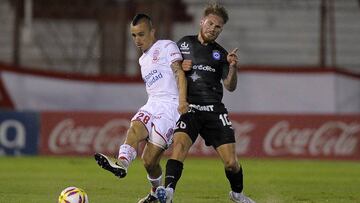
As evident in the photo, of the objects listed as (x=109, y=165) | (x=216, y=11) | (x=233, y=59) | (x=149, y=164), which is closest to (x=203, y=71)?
(x=233, y=59)

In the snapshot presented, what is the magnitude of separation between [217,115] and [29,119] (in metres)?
12.6

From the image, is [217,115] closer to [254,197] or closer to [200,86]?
[200,86]

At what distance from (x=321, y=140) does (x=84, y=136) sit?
Answer: 559cm

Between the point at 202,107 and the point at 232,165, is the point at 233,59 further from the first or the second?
the point at 232,165

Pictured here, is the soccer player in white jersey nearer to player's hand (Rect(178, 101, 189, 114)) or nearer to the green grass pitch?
player's hand (Rect(178, 101, 189, 114))

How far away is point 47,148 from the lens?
72.2 feet

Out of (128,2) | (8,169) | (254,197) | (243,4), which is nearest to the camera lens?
(254,197)

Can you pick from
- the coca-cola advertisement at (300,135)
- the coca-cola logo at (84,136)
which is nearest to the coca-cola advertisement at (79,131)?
the coca-cola logo at (84,136)

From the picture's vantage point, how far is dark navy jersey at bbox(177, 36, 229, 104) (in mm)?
10133

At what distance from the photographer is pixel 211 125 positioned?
Result: 1012 centimetres

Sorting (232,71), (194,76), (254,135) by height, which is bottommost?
(254,135)

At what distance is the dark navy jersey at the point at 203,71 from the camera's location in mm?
10133

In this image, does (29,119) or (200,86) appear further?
(29,119)

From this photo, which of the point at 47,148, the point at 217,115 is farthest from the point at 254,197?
the point at 47,148
